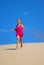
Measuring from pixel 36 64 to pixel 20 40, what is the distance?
10.8 ft

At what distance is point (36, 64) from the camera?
177 inches

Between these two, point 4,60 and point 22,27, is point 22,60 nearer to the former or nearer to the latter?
point 4,60

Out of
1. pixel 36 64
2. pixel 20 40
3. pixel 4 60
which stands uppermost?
pixel 20 40

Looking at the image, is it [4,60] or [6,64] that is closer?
[6,64]

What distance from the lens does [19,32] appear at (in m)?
7.61

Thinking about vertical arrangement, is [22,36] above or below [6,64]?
above

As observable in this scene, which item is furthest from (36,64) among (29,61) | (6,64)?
(6,64)

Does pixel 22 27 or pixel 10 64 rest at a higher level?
pixel 22 27

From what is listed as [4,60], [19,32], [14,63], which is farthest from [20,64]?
[19,32]

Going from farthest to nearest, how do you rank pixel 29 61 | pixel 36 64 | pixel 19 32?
pixel 19 32
pixel 29 61
pixel 36 64

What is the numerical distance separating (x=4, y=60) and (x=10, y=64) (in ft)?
1.58

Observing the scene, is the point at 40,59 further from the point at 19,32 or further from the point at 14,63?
the point at 19,32

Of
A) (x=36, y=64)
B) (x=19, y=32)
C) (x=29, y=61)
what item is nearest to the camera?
(x=36, y=64)

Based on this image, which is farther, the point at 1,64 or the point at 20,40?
the point at 20,40
